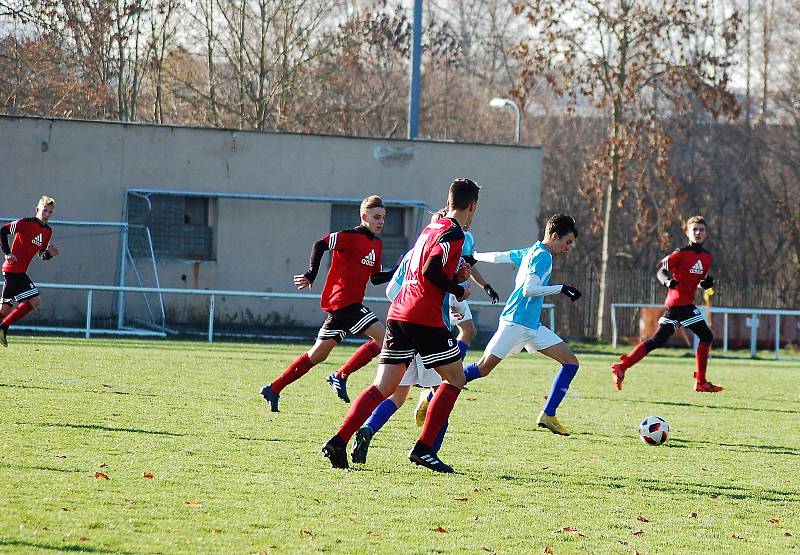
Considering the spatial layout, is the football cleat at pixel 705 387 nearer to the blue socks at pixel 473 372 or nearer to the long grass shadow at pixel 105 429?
the blue socks at pixel 473 372

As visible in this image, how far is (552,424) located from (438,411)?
2357mm

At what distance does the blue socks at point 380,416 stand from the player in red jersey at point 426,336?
11 cm

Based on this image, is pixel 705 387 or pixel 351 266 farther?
pixel 705 387

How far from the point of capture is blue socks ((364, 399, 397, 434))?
717cm

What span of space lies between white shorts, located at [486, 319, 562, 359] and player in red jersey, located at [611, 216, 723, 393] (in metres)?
3.98

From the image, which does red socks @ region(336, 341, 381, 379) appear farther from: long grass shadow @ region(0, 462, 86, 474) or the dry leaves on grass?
the dry leaves on grass

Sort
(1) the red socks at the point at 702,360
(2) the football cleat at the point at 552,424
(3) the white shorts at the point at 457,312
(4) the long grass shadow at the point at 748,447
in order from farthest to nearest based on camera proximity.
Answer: (1) the red socks at the point at 702,360 → (3) the white shorts at the point at 457,312 → (2) the football cleat at the point at 552,424 → (4) the long grass shadow at the point at 748,447

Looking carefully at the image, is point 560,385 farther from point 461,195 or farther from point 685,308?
point 685,308

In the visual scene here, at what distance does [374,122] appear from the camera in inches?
1412

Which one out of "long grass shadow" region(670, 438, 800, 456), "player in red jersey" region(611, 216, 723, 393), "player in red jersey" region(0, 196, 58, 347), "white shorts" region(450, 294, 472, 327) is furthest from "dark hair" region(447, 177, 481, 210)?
"player in red jersey" region(0, 196, 58, 347)

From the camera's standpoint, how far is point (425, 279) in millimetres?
6922

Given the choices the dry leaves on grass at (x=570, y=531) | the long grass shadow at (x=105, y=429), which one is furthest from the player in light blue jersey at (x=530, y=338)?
the dry leaves on grass at (x=570, y=531)

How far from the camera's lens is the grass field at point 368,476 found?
17.6ft

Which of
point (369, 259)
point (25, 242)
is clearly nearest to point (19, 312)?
point (25, 242)
